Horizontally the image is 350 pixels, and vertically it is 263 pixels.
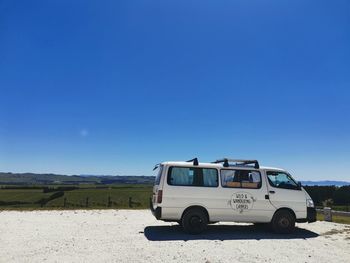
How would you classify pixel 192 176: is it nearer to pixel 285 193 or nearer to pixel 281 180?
pixel 281 180

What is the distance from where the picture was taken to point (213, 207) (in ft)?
36.9

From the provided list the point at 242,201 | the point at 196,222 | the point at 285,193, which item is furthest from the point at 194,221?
the point at 285,193

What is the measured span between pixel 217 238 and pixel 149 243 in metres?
2.29

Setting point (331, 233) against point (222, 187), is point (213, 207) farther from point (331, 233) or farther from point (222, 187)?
point (331, 233)

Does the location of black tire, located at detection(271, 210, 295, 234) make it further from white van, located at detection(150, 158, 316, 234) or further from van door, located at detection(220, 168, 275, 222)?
van door, located at detection(220, 168, 275, 222)

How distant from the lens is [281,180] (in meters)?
12.0

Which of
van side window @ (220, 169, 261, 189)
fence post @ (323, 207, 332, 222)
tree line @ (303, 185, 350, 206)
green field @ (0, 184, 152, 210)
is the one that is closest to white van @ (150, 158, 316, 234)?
van side window @ (220, 169, 261, 189)

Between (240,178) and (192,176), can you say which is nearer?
(192,176)

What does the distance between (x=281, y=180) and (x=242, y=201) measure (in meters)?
1.77

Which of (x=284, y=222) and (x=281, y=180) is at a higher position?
(x=281, y=180)

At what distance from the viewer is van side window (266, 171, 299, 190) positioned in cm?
1193

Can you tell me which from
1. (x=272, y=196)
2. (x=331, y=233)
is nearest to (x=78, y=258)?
(x=272, y=196)

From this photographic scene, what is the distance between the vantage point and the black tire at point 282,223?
38.2 ft

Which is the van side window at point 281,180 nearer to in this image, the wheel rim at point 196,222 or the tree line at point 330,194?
the wheel rim at point 196,222
